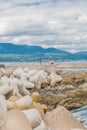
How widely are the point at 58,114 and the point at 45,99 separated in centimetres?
847

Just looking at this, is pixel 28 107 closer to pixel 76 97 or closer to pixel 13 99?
pixel 13 99

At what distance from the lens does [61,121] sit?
870 cm

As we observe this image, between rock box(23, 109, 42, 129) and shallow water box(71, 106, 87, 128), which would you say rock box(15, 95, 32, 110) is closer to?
rock box(23, 109, 42, 129)

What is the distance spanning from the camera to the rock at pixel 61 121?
8.55m

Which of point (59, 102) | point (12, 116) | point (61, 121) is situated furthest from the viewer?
point (59, 102)

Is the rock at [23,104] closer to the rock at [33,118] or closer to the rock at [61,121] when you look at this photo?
the rock at [61,121]

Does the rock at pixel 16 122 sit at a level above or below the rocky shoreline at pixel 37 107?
above

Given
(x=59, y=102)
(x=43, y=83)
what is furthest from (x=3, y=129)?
(x=43, y=83)

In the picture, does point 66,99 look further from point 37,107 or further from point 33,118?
point 33,118

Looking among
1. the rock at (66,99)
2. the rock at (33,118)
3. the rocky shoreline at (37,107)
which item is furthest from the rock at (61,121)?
the rock at (66,99)

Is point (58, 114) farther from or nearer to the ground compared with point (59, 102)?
farther from the ground

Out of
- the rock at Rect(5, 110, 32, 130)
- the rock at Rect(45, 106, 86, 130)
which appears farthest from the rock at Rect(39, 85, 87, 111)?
the rock at Rect(5, 110, 32, 130)

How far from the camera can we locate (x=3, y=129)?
5.38 m

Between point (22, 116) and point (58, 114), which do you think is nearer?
point (22, 116)
